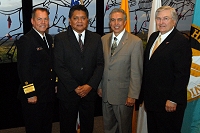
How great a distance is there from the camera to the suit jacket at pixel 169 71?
80.1 inches

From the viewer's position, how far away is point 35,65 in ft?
7.47

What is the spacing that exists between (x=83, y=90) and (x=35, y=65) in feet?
1.77

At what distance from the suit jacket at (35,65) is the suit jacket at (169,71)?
996mm

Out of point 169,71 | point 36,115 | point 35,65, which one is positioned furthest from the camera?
point 36,115

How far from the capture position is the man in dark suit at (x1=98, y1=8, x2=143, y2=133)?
238 centimetres

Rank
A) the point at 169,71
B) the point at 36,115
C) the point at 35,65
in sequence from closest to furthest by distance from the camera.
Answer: the point at 169,71 < the point at 35,65 < the point at 36,115

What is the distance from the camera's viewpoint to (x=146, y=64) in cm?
226

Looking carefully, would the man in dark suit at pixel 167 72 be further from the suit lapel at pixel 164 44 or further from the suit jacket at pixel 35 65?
the suit jacket at pixel 35 65

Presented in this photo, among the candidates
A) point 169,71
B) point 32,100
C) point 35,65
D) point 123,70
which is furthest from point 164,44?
point 32,100

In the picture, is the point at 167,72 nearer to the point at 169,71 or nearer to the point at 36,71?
the point at 169,71

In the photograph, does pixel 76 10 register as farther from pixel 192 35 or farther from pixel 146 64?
pixel 192 35

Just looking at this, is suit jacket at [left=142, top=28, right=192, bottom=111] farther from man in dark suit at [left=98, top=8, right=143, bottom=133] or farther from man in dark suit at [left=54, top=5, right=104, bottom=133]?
man in dark suit at [left=54, top=5, right=104, bottom=133]

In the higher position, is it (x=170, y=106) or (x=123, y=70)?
(x=123, y=70)

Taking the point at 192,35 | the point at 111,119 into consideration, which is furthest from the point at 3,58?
the point at 192,35
